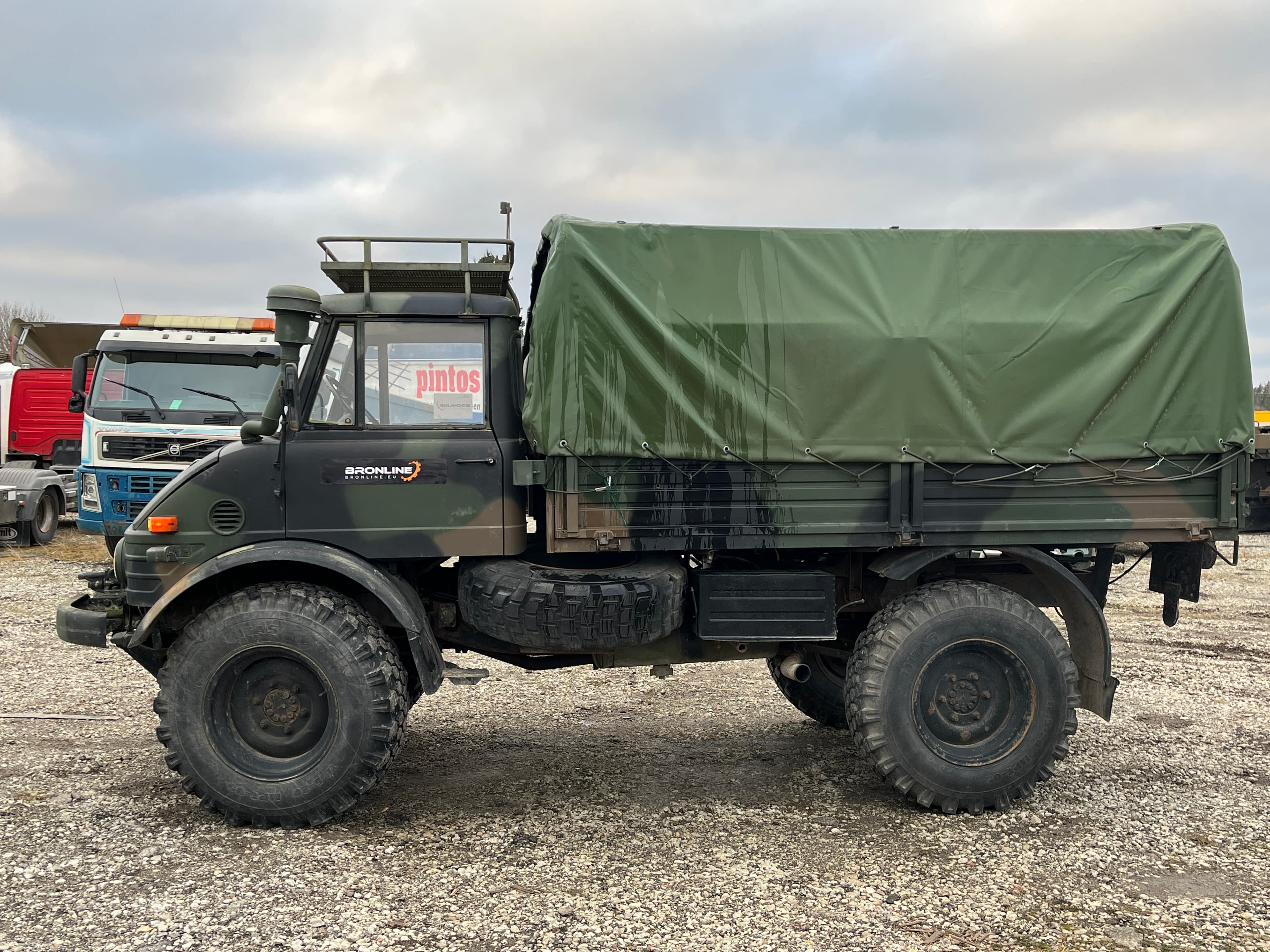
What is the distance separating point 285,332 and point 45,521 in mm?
14086

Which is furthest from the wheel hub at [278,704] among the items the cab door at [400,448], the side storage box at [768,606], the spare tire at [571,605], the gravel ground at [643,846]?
the side storage box at [768,606]

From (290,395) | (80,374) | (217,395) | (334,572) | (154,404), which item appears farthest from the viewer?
(154,404)

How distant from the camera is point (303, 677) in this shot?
4.38 m

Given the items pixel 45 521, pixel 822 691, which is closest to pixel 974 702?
pixel 822 691

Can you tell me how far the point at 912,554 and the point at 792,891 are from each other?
1.73 m

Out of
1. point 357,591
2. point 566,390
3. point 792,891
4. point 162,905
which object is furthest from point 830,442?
point 162,905

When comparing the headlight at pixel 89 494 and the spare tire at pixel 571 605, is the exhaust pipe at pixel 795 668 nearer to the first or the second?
the spare tire at pixel 571 605

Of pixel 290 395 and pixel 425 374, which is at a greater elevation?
pixel 425 374

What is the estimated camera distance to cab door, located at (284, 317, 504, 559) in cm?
445

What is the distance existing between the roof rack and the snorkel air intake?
260mm

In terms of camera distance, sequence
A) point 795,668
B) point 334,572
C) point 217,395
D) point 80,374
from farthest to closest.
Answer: point 217,395 → point 80,374 → point 795,668 → point 334,572

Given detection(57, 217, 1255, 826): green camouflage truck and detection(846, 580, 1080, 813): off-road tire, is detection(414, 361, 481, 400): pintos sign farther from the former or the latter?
detection(846, 580, 1080, 813): off-road tire

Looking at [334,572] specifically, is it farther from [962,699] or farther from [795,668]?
[962,699]

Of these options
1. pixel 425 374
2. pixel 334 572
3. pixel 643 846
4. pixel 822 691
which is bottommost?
pixel 643 846
